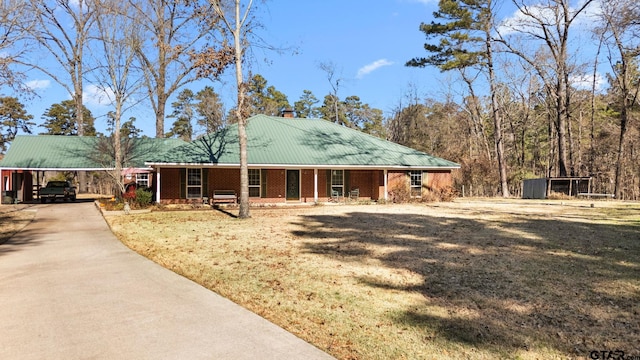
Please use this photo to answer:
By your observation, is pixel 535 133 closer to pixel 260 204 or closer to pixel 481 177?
pixel 481 177

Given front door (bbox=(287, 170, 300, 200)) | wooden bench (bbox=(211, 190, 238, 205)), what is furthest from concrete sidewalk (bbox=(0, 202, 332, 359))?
front door (bbox=(287, 170, 300, 200))

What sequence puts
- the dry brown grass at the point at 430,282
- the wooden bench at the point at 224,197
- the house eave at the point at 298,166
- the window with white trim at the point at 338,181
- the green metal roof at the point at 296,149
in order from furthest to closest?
the window with white trim at the point at 338,181 → the green metal roof at the point at 296,149 → the wooden bench at the point at 224,197 → the house eave at the point at 298,166 → the dry brown grass at the point at 430,282

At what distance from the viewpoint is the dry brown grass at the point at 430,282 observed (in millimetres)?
4027

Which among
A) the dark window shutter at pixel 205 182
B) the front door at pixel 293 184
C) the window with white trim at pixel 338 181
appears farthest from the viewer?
the window with white trim at pixel 338 181

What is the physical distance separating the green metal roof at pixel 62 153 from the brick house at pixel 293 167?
25.6ft

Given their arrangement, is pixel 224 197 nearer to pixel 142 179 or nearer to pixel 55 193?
pixel 142 179

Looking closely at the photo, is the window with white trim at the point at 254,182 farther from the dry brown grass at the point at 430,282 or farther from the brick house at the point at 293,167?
the dry brown grass at the point at 430,282

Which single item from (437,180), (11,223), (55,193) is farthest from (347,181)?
(55,193)

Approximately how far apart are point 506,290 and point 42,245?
11.0m

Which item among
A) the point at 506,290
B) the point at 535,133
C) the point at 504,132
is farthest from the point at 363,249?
the point at 535,133

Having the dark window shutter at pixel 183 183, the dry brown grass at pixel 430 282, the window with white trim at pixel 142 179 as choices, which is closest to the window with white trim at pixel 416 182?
the dry brown grass at pixel 430 282

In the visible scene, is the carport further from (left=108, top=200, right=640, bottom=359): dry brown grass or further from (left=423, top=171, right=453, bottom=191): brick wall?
(left=423, top=171, right=453, bottom=191): brick wall

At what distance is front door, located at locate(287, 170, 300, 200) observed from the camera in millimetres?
22391

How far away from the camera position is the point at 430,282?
20.1 feet
